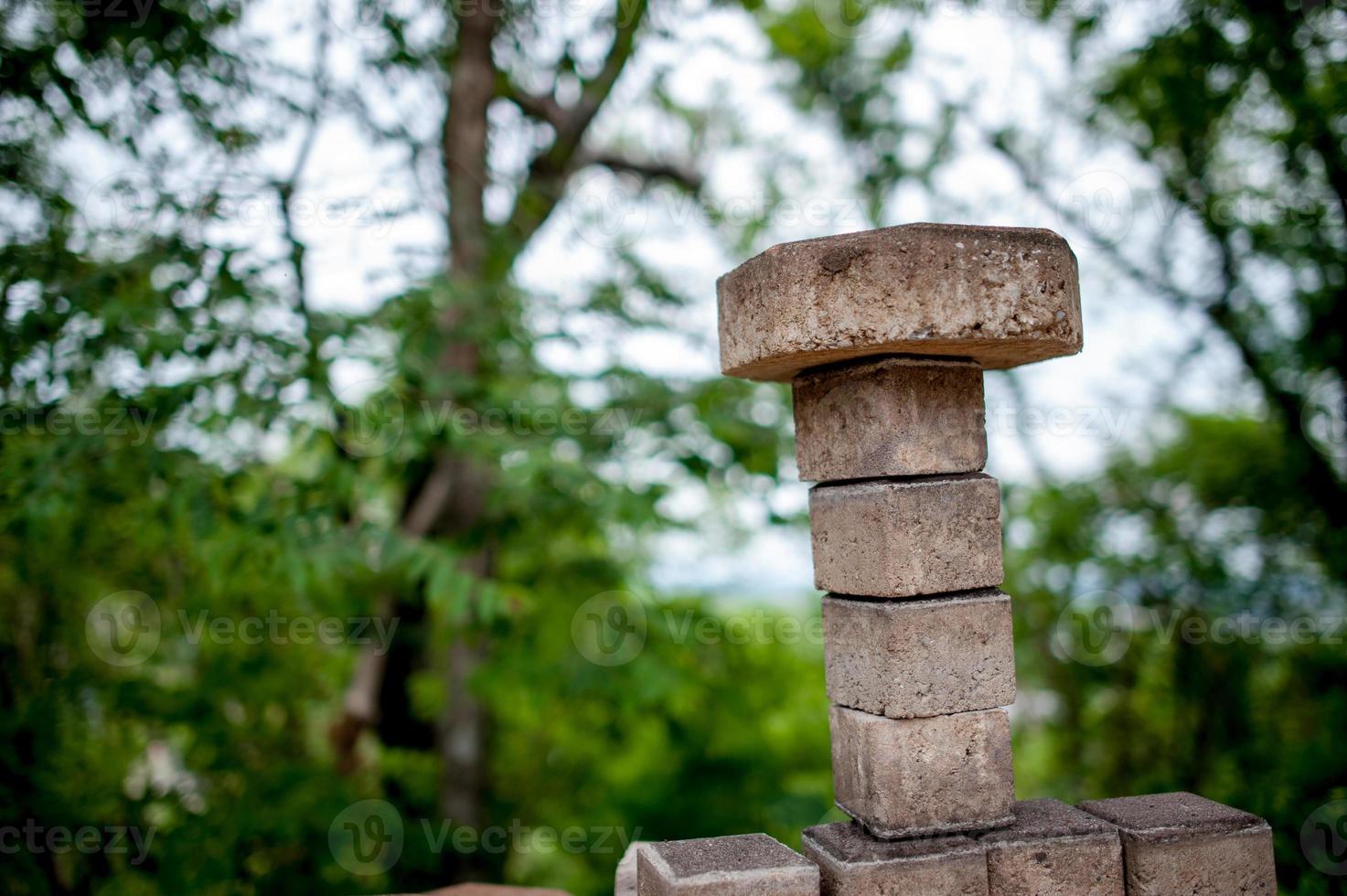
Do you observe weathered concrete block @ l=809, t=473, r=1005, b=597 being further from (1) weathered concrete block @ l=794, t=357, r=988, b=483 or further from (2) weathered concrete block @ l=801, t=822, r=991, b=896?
(2) weathered concrete block @ l=801, t=822, r=991, b=896

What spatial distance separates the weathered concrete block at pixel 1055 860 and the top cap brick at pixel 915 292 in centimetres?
153

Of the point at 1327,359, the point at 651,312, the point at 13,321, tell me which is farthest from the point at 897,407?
the point at 1327,359

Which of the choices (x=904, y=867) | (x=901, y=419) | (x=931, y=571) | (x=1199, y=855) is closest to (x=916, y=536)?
(x=931, y=571)

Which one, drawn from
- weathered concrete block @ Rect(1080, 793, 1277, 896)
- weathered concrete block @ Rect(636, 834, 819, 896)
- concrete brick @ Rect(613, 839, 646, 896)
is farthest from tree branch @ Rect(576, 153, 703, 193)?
weathered concrete block @ Rect(1080, 793, 1277, 896)

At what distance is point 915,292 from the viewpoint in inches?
101

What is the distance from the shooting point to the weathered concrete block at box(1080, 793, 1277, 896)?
2.71 meters

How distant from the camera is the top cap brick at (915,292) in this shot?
2.55 metres

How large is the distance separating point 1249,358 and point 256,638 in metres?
8.09

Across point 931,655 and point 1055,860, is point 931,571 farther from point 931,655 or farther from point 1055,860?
point 1055,860

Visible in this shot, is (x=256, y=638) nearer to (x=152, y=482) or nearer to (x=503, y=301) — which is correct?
(x=152, y=482)

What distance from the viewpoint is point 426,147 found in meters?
5.73

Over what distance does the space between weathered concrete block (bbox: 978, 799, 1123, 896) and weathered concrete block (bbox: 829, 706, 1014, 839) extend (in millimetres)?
92

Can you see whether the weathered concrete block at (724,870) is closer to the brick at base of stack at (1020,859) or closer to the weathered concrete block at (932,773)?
the brick at base of stack at (1020,859)

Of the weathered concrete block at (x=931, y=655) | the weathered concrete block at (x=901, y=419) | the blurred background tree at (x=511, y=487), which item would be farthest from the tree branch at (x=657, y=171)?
the weathered concrete block at (x=931, y=655)
